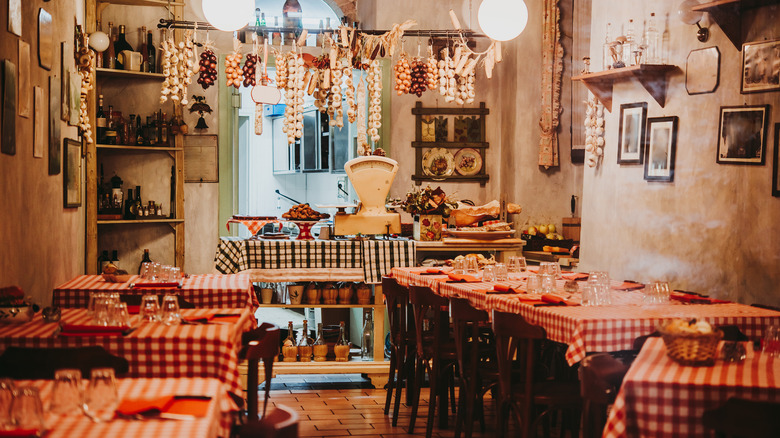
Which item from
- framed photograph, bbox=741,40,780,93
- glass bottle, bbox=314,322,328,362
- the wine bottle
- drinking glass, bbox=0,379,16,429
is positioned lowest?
glass bottle, bbox=314,322,328,362

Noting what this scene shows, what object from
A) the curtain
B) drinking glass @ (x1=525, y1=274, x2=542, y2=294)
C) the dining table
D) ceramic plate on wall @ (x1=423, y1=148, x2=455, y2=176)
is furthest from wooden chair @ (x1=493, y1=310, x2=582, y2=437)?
ceramic plate on wall @ (x1=423, y1=148, x2=455, y2=176)

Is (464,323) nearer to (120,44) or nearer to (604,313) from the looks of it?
(604,313)

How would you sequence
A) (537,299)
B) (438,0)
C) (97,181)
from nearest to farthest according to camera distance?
(537,299), (97,181), (438,0)

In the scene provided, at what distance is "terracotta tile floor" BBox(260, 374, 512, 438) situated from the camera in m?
5.34

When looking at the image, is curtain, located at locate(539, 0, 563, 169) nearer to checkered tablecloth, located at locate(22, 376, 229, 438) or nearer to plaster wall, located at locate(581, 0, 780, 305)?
plaster wall, located at locate(581, 0, 780, 305)

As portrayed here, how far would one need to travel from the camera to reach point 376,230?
21.1 feet

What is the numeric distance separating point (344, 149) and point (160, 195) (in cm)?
253

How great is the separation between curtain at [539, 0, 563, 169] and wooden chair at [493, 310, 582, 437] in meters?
4.39

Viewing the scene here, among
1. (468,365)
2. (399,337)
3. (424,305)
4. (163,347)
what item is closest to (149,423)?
(163,347)

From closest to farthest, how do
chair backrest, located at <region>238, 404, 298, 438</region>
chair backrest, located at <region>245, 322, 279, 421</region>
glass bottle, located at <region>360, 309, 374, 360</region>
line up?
chair backrest, located at <region>238, 404, 298, 438</region>
chair backrest, located at <region>245, 322, 279, 421</region>
glass bottle, located at <region>360, 309, 374, 360</region>

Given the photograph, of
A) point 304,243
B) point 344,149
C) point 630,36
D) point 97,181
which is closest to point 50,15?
point 304,243

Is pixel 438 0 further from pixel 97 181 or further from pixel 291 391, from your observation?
pixel 291 391

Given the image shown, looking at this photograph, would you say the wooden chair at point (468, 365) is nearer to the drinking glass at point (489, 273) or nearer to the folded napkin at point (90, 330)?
the drinking glass at point (489, 273)

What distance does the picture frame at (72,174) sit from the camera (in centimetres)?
568
